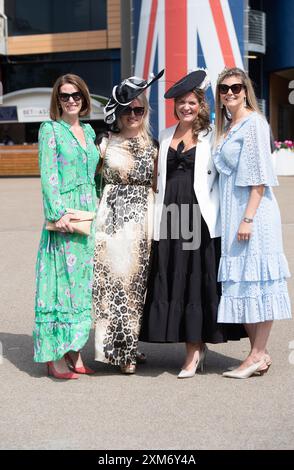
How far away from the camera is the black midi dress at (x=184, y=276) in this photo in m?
4.93

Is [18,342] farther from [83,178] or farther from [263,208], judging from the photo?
[263,208]

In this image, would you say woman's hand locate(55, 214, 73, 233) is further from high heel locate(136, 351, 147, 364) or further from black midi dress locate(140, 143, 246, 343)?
high heel locate(136, 351, 147, 364)

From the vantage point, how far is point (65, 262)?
16.5 ft

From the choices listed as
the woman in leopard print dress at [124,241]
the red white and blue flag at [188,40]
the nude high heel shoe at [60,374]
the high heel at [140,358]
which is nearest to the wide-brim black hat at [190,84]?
the woman in leopard print dress at [124,241]

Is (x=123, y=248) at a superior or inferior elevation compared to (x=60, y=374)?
superior

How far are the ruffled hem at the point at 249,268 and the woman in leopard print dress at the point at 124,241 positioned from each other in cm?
53

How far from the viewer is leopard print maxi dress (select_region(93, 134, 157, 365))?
16.5ft

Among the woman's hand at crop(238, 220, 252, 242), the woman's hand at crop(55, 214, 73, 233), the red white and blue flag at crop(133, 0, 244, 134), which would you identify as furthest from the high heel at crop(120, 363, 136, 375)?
the red white and blue flag at crop(133, 0, 244, 134)

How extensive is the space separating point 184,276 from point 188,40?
1388 cm

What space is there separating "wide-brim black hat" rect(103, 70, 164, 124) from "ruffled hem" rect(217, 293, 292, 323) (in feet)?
4.32

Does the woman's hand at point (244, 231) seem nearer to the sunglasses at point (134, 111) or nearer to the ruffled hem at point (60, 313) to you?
the sunglasses at point (134, 111)

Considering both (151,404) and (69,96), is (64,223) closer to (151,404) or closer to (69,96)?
(69,96)

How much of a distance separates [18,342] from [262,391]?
2173mm

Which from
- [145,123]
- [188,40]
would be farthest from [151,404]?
[188,40]
